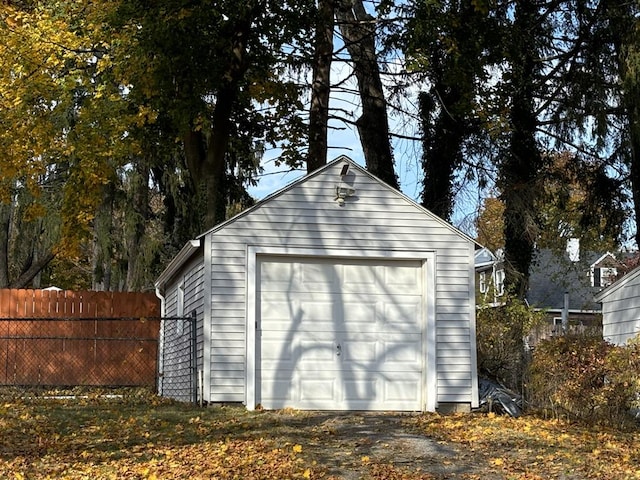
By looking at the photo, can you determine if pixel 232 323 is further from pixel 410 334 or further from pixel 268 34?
pixel 268 34

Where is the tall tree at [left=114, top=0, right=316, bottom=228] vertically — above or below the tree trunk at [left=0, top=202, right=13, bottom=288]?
above

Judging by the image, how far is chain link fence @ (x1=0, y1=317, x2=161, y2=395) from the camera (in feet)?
63.9

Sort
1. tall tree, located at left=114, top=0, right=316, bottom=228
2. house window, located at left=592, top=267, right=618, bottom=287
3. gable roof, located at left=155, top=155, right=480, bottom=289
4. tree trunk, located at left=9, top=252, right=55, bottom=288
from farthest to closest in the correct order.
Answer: house window, located at left=592, top=267, right=618, bottom=287, tree trunk, located at left=9, top=252, right=55, bottom=288, tall tree, located at left=114, top=0, right=316, bottom=228, gable roof, located at left=155, top=155, right=480, bottom=289

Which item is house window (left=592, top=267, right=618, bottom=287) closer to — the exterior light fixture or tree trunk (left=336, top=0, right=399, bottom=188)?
tree trunk (left=336, top=0, right=399, bottom=188)

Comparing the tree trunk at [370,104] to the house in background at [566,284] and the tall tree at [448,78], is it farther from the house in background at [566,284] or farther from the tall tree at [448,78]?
the house in background at [566,284]

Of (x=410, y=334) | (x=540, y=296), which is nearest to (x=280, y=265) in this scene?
(x=410, y=334)

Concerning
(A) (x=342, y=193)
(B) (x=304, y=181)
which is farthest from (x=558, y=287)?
(B) (x=304, y=181)

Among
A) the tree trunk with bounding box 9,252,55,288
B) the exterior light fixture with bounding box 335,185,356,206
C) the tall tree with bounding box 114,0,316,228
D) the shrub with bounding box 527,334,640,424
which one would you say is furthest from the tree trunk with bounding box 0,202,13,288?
the shrub with bounding box 527,334,640,424

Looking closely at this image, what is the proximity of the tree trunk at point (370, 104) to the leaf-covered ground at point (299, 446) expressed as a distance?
30.4ft

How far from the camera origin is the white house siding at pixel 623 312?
48.0 feet

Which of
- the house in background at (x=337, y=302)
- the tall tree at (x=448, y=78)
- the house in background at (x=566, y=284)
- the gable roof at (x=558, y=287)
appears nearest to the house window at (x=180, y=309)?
the house in background at (x=337, y=302)

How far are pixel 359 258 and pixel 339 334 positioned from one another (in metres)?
1.11

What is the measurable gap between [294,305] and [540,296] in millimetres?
24748

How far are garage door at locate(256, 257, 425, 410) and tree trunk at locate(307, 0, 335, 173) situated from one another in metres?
6.42
